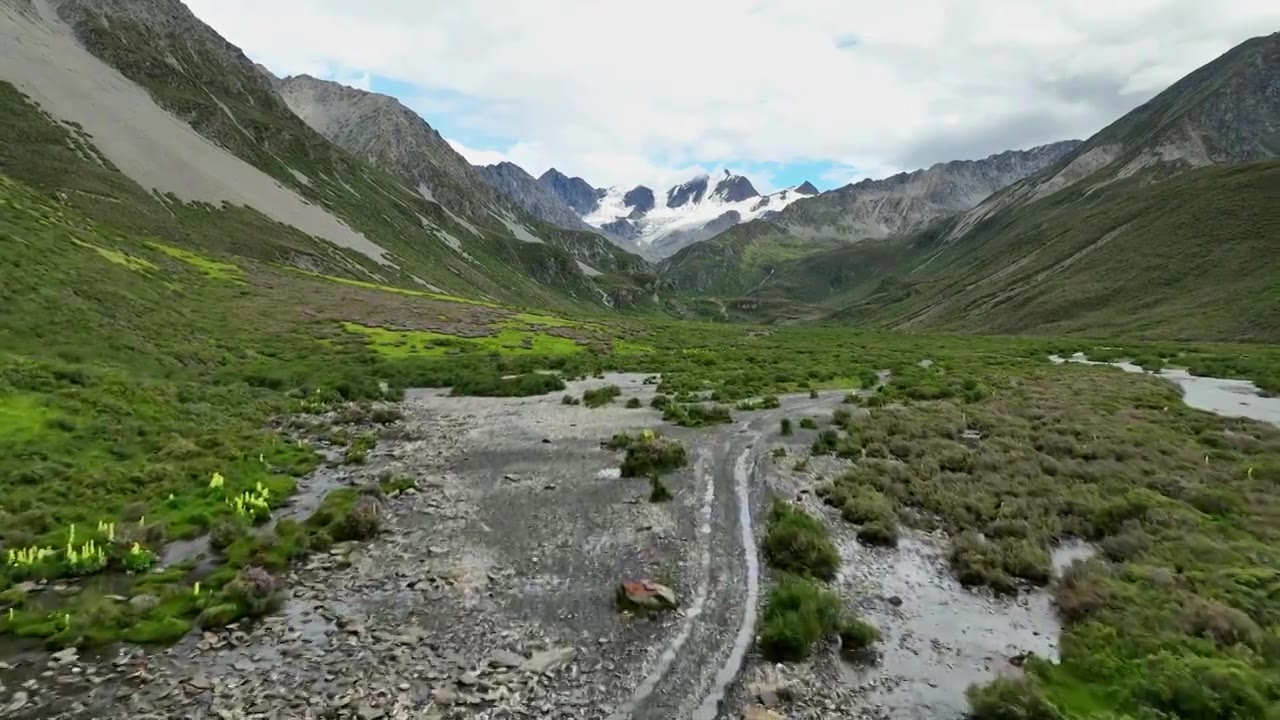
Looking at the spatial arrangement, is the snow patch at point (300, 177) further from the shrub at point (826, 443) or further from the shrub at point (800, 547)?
the shrub at point (800, 547)

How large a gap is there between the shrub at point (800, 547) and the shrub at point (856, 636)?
2.76m

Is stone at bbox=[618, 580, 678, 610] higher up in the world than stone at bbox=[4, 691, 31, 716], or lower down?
higher up

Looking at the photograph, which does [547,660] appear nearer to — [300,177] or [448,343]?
[448,343]

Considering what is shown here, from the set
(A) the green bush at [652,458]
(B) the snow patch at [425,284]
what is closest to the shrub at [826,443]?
(A) the green bush at [652,458]

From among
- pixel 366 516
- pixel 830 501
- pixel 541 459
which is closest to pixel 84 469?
pixel 366 516

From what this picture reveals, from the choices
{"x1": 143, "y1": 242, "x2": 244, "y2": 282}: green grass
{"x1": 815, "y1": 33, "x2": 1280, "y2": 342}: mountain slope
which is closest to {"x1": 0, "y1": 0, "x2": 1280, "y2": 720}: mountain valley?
{"x1": 143, "y1": 242, "x2": 244, "y2": 282}: green grass

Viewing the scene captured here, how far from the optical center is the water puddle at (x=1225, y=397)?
34.8 meters

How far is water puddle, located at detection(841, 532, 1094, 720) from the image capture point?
503 inches

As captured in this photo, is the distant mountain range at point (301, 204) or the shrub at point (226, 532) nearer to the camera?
A: the shrub at point (226, 532)

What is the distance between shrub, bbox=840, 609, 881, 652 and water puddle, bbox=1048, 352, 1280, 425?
3109 cm

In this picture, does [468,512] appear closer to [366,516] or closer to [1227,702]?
[366,516]

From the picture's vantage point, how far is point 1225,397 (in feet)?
132

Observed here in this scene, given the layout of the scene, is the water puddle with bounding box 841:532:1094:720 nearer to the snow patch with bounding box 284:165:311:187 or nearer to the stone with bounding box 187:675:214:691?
the stone with bounding box 187:675:214:691

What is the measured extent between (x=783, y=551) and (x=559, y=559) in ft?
20.5
